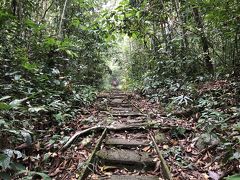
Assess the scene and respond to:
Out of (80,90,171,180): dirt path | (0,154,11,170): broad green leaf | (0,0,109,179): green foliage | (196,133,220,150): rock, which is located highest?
(0,0,109,179): green foliage

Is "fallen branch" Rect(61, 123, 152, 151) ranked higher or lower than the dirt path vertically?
higher

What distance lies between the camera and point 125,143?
3961 millimetres

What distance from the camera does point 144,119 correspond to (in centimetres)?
553

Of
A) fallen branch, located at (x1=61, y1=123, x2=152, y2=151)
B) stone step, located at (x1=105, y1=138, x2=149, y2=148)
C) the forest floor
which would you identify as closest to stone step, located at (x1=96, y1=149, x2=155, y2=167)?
the forest floor

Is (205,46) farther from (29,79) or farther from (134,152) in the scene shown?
(29,79)

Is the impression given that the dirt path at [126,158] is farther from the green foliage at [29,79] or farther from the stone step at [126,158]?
the green foliage at [29,79]

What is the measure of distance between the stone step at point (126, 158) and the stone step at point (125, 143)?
26 cm

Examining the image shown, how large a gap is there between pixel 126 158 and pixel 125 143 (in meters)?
0.54

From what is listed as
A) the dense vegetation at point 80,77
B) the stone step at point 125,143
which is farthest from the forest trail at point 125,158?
the dense vegetation at point 80,77

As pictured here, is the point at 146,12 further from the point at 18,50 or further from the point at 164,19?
the point at 18,50

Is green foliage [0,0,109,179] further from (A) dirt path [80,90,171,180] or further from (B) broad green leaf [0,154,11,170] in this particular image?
(A) dirt path [80,90,171,180]

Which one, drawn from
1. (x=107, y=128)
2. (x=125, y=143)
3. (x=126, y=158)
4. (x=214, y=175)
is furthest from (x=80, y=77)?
(x=214, y=175)

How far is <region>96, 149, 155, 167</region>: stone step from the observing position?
10.9 feet

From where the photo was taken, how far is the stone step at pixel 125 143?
3940 mm
